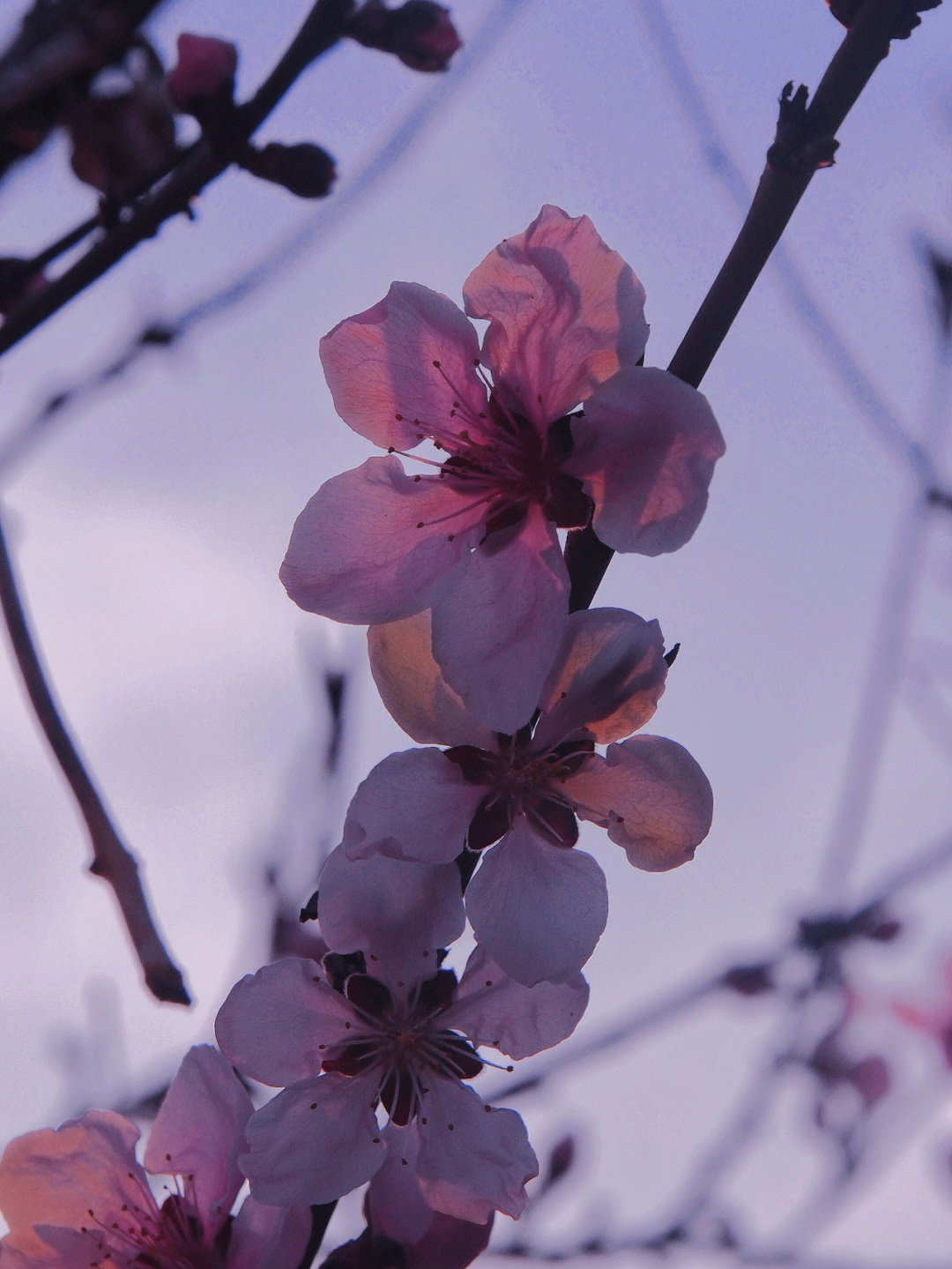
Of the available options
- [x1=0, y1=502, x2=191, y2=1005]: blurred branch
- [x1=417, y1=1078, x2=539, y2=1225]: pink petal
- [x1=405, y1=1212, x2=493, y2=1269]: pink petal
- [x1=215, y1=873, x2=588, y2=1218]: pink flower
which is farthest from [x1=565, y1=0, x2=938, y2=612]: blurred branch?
[x1=405, y1=1212, x2=493, y2=1269]: pink petal

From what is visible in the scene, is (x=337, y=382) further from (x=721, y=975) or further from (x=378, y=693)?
(x=721, y=975)

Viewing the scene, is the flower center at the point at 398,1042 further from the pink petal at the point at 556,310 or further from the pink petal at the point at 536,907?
the pink petal at the point at 556,310

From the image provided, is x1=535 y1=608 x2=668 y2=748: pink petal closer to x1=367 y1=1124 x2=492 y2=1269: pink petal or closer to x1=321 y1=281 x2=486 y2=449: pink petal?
x1=321 y1=281 x2=486 y2=449: pink petal

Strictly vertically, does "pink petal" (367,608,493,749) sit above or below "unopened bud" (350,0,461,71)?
below

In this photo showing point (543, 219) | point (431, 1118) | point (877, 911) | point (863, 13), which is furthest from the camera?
point (877, 911)

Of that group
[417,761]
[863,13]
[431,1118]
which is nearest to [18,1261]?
[431,1118]

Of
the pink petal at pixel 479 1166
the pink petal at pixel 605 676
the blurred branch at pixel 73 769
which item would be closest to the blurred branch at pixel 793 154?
the pink petal at pixel 605 676

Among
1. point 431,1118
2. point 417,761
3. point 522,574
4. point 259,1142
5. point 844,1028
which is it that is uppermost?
point 844,1028
